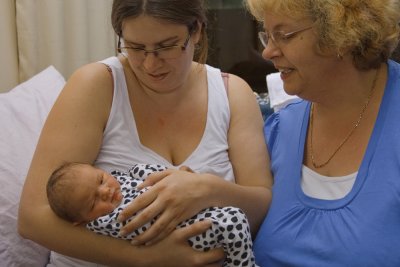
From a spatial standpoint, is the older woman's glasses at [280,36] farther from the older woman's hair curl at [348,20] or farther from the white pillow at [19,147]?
the white pillow at [19,147]

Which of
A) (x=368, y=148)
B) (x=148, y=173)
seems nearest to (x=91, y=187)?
(x=148, y=173)

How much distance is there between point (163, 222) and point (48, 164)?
0.37 meters

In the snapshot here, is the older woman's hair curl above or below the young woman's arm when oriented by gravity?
above

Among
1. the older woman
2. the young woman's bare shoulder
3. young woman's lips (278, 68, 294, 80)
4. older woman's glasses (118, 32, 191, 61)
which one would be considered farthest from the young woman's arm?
young woman's lips (278, 68, 294, 80)

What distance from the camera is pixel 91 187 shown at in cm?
147

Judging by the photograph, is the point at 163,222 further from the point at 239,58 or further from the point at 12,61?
the point at 239,58

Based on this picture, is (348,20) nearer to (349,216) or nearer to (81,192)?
(349,216)

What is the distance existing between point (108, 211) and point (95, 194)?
0.06 meters

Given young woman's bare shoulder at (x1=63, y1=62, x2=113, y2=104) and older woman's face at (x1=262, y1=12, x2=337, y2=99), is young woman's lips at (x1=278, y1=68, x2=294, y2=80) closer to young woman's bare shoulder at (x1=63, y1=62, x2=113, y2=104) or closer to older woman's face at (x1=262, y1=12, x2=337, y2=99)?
older woman's face at (x1=262, y1=12, x2=337, y2=99)

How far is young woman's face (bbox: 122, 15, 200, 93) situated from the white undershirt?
0.48m

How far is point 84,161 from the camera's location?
1.64 metres

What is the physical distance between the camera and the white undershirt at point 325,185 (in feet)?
5.07

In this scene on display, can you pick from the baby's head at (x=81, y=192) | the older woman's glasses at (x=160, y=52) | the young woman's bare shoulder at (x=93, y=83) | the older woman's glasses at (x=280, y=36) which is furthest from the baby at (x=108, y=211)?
the older woman's glasses at (x=280, y=36)

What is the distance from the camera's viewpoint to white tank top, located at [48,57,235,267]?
5.61ft
